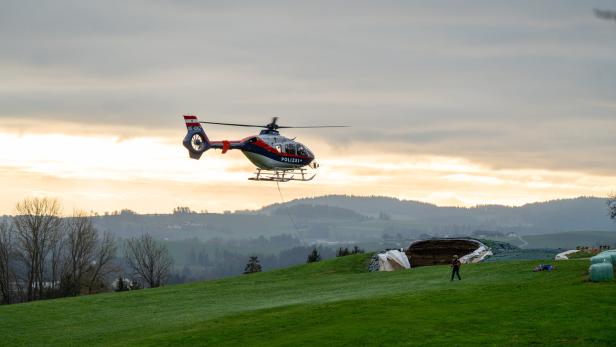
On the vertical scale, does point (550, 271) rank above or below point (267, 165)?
below

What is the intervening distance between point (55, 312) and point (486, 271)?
42099 millimetres

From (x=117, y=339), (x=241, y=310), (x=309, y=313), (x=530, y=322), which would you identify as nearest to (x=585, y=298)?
(x=530, y=322)

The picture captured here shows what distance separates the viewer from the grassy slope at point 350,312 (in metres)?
59.0

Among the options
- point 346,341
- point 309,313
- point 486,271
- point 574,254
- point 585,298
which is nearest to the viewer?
point 346,341

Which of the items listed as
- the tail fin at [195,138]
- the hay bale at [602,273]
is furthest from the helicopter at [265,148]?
the hay bale at [602,273]

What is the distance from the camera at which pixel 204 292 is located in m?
102

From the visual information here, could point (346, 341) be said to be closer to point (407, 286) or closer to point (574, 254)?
point (407, 286)

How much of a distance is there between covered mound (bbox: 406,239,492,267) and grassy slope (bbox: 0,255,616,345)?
808 cm

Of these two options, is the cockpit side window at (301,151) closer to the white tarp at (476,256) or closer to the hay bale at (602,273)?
the white tarp at (476,256)

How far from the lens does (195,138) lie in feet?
319

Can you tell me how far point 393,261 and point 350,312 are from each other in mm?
37523

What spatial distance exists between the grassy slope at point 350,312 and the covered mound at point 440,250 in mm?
8076

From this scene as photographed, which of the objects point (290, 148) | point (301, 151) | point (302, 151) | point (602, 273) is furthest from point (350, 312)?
A: point (302, 151)

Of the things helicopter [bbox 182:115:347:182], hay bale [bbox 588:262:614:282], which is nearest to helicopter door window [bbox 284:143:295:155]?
helicopter [bbox 182:115:347:182]
